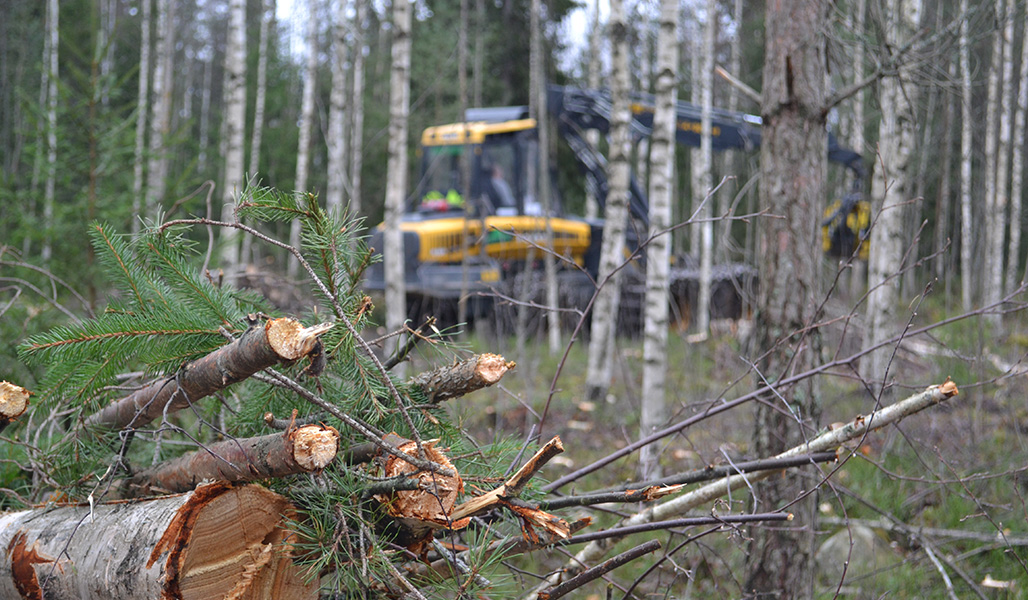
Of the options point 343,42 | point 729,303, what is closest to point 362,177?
point 343,42

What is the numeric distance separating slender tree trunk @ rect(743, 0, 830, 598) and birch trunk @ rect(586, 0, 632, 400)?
10.2 ft

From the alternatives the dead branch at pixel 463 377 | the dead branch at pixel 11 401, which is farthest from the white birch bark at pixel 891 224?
the dead branch at pixel 11 401

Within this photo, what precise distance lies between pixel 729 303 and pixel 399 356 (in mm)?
10075

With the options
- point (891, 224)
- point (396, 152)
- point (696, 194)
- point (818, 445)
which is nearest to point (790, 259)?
point (818, 445)

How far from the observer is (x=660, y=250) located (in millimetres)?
5605

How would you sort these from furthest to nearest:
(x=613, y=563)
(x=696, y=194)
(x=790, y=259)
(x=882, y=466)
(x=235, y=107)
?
(x=696, y=194)
(x=235, y=107)
(x=882, y=466)
(x=790, y=259)
(x=613, y=563)

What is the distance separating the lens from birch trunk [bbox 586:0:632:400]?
6.68 m

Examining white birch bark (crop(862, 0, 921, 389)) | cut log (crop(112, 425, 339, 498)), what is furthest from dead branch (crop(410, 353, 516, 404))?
white birch bark (crop(862, 0, 921, 389))

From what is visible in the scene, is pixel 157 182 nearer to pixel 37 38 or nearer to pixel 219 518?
pixel 219 518

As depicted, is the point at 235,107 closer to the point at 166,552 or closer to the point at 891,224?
the point at 891,224

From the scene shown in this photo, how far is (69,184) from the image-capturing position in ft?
20.3

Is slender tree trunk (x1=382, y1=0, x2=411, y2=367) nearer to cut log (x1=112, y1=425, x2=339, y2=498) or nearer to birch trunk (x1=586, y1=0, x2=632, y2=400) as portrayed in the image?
birch trunk (x1=586, y1=0, x2=632, y2=400)

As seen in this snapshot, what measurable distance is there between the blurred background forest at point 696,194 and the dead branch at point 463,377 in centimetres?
16

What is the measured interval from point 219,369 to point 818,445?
73.0 inches
